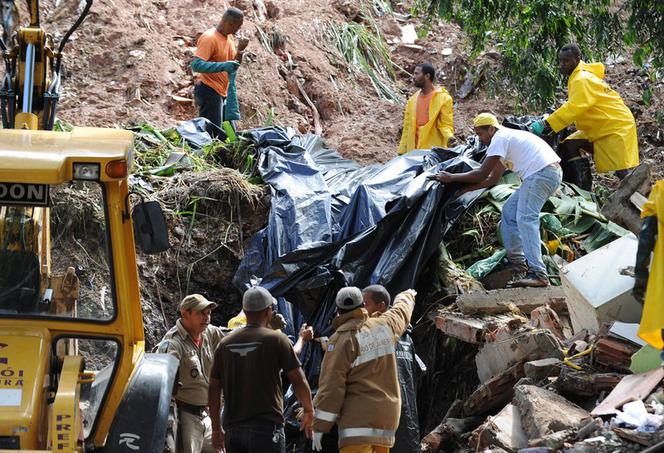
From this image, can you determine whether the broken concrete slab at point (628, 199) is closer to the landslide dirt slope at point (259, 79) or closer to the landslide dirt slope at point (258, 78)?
the landslide dirt slope at point (259, 79)

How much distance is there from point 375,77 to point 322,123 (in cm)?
158

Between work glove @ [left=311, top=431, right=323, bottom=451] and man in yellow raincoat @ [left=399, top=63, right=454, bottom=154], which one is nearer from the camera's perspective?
work glove @ [left=311, top=431, right=323, bottom=451]

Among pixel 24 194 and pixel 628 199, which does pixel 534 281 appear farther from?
pixel 24 194

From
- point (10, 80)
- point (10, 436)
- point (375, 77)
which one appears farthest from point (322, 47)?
point (10, 436)

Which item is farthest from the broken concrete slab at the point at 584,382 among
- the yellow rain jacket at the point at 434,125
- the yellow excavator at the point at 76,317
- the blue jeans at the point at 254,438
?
the yellow rain jacket at the point at 434,125

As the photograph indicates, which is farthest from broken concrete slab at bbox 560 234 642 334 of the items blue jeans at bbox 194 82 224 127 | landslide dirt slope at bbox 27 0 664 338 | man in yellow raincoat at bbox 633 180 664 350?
blue jeans at bbox 194 82 224 127

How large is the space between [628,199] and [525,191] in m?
1.44

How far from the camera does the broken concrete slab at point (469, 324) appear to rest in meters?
7.81

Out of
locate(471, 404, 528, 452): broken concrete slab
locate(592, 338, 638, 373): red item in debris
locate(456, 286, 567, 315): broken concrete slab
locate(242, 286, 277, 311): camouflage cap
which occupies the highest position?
locate(242, 286, 277, 311): camouflage cap

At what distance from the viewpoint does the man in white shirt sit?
27.0 feet

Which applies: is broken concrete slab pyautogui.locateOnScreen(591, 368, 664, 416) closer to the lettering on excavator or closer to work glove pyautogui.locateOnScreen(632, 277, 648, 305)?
work glove pyautogui.locateOnScreen(632, 277, 648, 305)

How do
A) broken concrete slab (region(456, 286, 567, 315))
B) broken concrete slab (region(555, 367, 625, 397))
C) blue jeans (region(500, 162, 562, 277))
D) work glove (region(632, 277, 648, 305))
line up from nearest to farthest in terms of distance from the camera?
work glove (region(632, 277, 648, 305)), broken concrete slab (region(555, 367, 625, 397)), broken concrete slab (region(456, 286, 567, 315)), blue jeans (region(500, 162, 562, 277))

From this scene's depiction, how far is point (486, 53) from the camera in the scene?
14.4 metres

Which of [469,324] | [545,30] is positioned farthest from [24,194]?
[545,30]
